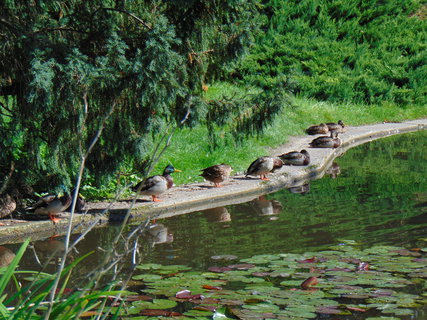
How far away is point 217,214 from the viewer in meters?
10.4

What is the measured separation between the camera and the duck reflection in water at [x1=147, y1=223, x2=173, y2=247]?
8.73 metres

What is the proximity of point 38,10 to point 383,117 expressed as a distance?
1504 cm

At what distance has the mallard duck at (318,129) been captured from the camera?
60.8 ft

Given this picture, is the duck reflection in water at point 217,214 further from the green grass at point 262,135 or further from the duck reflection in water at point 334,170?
the duck reflection in water at point 334,170

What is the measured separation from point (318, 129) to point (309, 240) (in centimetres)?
1064

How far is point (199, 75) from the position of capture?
10375mm

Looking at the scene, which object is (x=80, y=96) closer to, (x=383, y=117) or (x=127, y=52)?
(x=127, y=52)

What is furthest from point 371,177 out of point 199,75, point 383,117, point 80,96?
point 383,117

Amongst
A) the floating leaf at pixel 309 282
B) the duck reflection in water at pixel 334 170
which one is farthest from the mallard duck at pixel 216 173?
the floating leaf at pixel 309 282

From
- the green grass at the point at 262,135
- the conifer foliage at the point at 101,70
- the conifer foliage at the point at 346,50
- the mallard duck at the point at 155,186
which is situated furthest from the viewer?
the conifer foliage at the point at 346,50

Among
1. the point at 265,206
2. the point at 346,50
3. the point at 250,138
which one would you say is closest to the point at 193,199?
the point at 265,206

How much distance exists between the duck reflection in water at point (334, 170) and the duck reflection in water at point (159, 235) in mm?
4870

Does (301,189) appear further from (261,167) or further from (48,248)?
(48,248)

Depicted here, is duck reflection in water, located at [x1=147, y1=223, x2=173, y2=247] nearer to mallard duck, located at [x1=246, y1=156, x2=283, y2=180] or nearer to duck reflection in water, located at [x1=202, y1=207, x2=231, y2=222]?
duck reflection in water, located at [x1=202, y1=207, x2=231, y2=222]
